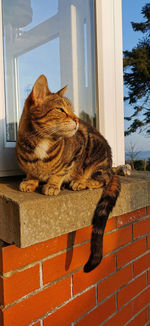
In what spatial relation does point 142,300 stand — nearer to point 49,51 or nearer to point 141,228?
point 141,228

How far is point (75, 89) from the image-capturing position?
4.97 feet

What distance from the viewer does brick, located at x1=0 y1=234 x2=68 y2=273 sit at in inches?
31.5

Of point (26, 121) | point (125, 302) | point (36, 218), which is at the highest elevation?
point (26, 121)

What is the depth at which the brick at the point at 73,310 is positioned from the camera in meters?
0.94

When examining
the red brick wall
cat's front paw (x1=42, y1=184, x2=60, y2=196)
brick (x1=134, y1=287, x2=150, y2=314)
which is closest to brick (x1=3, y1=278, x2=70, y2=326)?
the red brick wall

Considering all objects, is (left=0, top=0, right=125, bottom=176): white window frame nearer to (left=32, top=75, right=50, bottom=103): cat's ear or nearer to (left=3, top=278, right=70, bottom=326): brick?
(left=32, top=75, right=50, bottom=103): cat's ear

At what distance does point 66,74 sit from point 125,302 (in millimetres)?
1410

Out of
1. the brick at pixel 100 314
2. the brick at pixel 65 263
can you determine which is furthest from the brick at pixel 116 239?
the brick at pixel 100 314

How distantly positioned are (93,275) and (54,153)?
63 cm

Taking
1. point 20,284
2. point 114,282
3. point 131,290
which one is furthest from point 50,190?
point 131,290

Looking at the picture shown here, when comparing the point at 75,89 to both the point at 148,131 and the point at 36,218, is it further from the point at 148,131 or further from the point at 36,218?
the point at 148,131

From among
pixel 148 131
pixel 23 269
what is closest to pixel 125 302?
pixel 23 269

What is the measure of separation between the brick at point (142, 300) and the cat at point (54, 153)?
2.31ft

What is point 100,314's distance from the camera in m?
1.17
